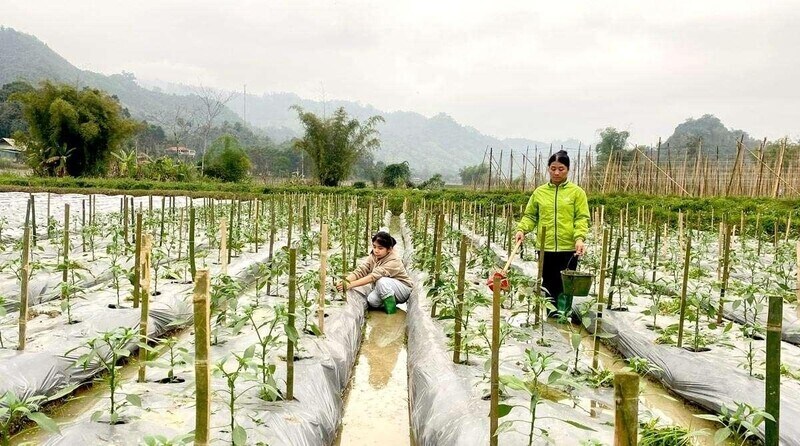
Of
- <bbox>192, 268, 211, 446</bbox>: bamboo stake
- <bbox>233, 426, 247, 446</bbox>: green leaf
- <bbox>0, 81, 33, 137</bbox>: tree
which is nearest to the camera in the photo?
<bbox>192, 268, 211, 446</bbox>: bamboo stake

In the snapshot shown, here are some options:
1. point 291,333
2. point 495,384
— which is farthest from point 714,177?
point 291,333

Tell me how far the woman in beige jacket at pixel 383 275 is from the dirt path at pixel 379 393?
0.28 meters

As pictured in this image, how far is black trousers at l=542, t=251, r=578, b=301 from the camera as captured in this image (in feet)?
15.6

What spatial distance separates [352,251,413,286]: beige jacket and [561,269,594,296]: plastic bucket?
1848 millimetres

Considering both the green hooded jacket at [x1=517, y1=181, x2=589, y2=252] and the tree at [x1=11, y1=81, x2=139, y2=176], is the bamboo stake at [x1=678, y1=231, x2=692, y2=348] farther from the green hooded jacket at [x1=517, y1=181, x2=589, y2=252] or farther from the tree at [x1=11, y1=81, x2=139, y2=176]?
the tree at [x1=11, y1=81, x2=139, y2=176]

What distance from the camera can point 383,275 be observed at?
219 inches

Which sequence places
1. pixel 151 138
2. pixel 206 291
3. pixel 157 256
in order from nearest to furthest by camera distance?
pixel 206 291
pixel 157 256
pixel 151 138

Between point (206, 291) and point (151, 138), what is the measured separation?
201 ft

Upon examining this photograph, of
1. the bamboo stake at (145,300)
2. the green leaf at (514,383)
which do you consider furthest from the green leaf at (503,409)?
the bamboo stake at (145,300)

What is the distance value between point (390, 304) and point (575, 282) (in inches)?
80.2

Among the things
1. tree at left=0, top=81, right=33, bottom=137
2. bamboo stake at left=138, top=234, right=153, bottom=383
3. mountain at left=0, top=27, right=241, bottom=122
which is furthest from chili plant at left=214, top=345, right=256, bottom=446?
mountain at left=0, top=27, right=241, bottom=122

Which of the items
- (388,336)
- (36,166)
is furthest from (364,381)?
(36,166)

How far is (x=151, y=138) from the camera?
56.7 m

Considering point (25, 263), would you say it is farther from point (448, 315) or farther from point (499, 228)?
point (499, 228)
